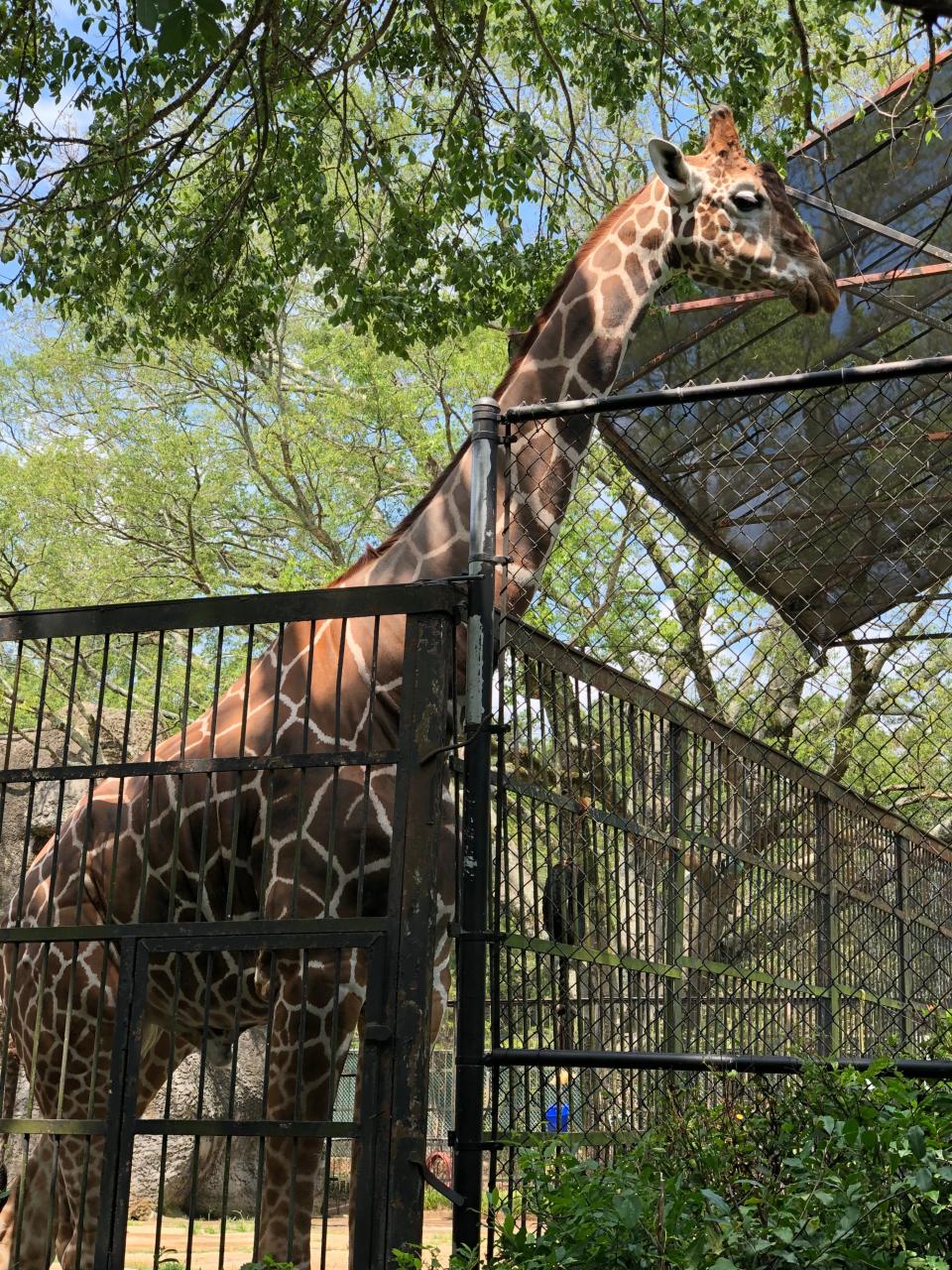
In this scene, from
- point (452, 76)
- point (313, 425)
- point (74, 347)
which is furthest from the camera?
point (74, 347)

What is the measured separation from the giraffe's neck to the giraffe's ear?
0.13 m

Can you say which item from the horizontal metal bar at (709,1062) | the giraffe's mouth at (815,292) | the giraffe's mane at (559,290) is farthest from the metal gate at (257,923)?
the giraffe's mouth at (815,292)

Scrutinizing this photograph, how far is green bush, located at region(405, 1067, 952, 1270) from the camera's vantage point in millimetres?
2461

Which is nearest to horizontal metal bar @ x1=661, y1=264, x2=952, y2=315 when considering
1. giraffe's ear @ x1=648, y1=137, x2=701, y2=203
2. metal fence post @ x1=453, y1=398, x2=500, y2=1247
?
giraffe's ear @ x1=648, y1=137, x2=701, y2=203

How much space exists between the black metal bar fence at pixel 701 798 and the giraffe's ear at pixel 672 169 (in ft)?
3.26

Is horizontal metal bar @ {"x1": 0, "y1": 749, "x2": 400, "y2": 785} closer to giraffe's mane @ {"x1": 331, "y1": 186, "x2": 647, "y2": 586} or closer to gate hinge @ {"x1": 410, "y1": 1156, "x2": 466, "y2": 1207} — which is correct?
gate hinge @ {"x1": 410, "y1": 1156, "x2": 466, "y2": 1207}

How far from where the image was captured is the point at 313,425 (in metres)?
19.4

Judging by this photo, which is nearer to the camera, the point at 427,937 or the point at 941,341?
the point at 427,937

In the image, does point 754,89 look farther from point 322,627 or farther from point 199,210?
point 322,627

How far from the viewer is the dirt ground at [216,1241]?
26.3 ft

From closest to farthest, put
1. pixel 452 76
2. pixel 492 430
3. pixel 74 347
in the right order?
pixel 492 430, pixel 452 76, pixel 74 347

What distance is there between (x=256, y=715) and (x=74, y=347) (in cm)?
1782

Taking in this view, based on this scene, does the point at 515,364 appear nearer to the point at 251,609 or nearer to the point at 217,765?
the point at 251,609

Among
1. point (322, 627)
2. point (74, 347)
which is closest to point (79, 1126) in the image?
point (322, 627)
